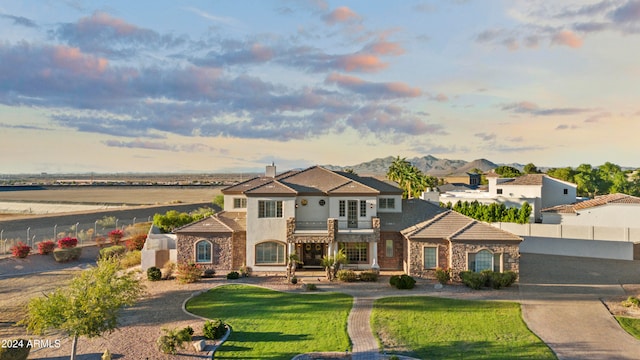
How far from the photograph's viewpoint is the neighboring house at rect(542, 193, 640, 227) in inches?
1572

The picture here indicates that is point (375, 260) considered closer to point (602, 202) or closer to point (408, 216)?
point (408, 216)

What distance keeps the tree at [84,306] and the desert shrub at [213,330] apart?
11.5ft

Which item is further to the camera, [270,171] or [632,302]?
[270,171]

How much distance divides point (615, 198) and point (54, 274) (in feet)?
174

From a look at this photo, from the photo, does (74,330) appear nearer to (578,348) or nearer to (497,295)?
(578,348)

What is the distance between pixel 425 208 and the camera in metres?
33.0

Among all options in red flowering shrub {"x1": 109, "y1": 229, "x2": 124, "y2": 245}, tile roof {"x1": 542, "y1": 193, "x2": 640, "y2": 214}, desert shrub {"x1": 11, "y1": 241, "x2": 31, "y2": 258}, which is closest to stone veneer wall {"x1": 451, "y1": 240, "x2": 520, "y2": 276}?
tile roof {"x1": 542, "y1": 193, "x2": 640, "y2": 214}

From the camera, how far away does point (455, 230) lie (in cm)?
2852

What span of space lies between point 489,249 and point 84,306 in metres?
24.1

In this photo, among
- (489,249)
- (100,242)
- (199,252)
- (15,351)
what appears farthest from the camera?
(100,242)

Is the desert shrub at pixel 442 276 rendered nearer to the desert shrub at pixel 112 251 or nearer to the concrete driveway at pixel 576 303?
the concrete driveway at pixel 576 303

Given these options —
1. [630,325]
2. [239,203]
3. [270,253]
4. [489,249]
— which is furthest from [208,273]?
[630,325]

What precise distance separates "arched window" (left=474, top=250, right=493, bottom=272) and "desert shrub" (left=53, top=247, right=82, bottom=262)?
110 feet

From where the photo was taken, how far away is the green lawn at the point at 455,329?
16.7 m
